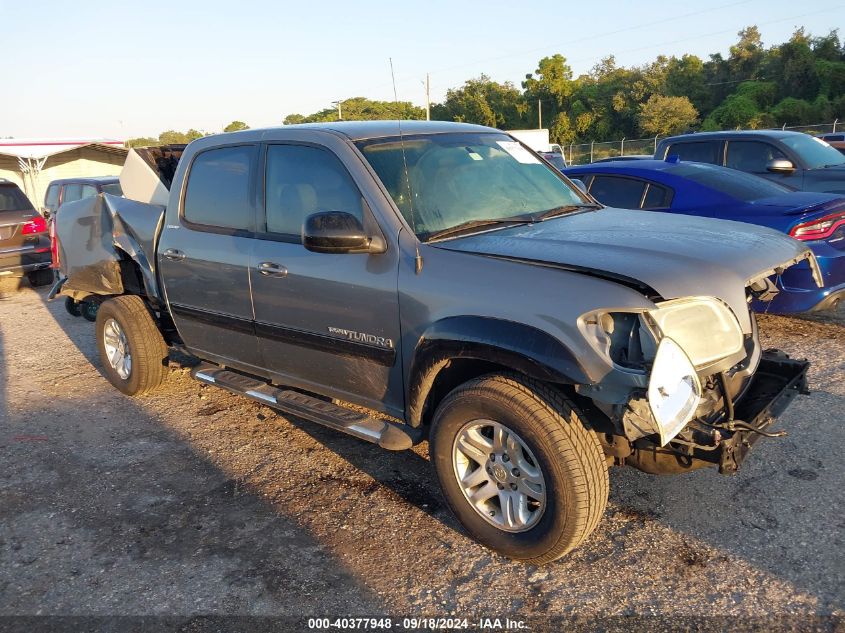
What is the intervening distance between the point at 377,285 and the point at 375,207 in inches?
15.8

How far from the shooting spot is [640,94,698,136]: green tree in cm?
A: 4016

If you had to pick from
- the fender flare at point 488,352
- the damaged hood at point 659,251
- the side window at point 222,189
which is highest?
the side window at point 222,189

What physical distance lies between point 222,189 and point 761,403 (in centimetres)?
335

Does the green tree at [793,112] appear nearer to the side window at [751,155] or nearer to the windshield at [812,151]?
the windshield at [812,151]

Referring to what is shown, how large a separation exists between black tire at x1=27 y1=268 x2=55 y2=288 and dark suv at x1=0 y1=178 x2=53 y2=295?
334 millimetres

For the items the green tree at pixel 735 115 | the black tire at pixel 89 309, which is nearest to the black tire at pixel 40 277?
the black tire at pixel 89 309

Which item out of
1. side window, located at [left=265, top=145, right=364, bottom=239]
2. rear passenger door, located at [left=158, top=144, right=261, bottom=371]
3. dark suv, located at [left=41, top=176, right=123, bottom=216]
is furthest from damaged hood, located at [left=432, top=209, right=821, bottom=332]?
dark suv, located at [left=41, top=176, right=123, bottom=216]

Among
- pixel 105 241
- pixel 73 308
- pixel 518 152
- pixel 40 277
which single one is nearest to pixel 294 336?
pixel 518 152

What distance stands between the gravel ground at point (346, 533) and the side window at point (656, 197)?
228cm

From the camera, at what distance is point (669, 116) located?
40.4 meters

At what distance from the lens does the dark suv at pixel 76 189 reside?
449 inches

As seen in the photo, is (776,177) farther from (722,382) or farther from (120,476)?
(120,476)

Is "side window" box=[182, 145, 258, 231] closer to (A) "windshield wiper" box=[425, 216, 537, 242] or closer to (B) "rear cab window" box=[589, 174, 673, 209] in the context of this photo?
(A) "windshield wiper" box=[425, 216, 537, 242]

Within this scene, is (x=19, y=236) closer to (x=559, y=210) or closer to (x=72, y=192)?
(x=72, y=192)
